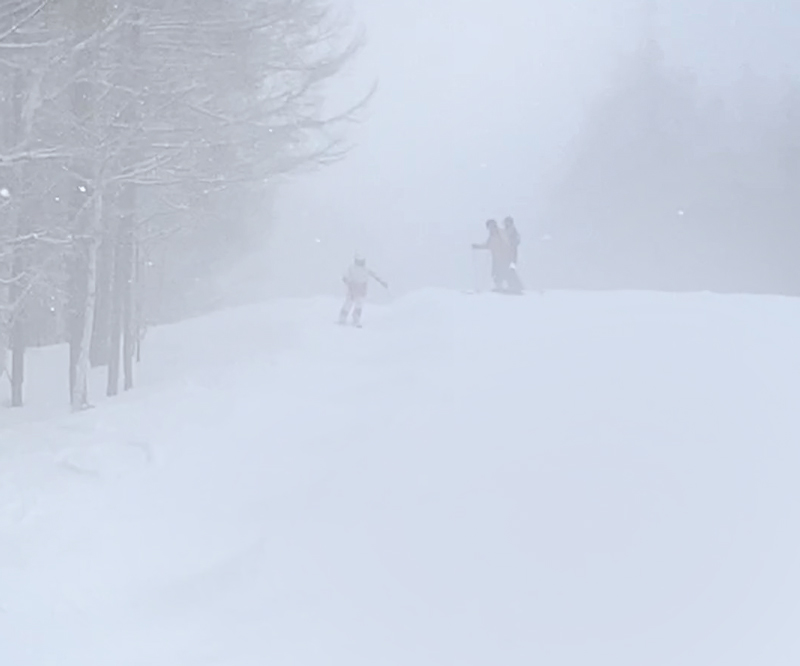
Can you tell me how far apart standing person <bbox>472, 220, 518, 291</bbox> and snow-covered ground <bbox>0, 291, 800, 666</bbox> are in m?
7.00

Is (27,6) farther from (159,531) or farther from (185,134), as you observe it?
(159,531)

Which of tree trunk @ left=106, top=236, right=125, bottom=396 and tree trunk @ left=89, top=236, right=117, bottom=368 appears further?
tree trunk @ left=89, top=236, right=117, bottom=368

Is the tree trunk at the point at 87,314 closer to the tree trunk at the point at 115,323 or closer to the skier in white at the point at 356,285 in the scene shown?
the tree trunk at the point at 115,323

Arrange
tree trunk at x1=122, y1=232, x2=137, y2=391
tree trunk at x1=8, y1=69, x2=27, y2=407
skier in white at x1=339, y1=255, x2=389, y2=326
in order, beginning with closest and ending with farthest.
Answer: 1. tree trunk at x1=8, y1=69, x2=27, y2=407
2. tree trunk at x1=122, y1=232, x2=137, y2=391
3. skier in white at x1=339, y1=255, x2=389, y2=326

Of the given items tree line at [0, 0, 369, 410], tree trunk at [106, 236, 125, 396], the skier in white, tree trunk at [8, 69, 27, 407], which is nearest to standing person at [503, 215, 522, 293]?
the skier in white

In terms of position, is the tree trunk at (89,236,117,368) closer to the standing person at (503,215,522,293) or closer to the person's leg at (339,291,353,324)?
the person's leg at (339,291,353,324)

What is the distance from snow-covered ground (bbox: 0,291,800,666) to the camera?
600 centimetres

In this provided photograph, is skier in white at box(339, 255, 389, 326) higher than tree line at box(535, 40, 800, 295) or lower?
lower

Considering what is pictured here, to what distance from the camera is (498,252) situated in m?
19.7

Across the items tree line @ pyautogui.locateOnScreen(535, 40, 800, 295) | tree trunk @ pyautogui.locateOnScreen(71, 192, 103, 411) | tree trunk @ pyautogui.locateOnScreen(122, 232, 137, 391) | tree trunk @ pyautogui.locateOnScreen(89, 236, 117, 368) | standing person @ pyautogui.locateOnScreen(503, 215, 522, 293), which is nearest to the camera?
tree trunk @ pyautogui.locateOnScreen(71, 192, 103, 411)

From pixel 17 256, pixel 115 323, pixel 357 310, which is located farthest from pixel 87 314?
pixel 357 310

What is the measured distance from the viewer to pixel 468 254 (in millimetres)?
59750

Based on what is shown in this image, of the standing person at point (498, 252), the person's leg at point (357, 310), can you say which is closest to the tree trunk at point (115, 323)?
the person's leg at point (357, 310)

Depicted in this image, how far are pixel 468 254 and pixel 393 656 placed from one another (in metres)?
54.5
